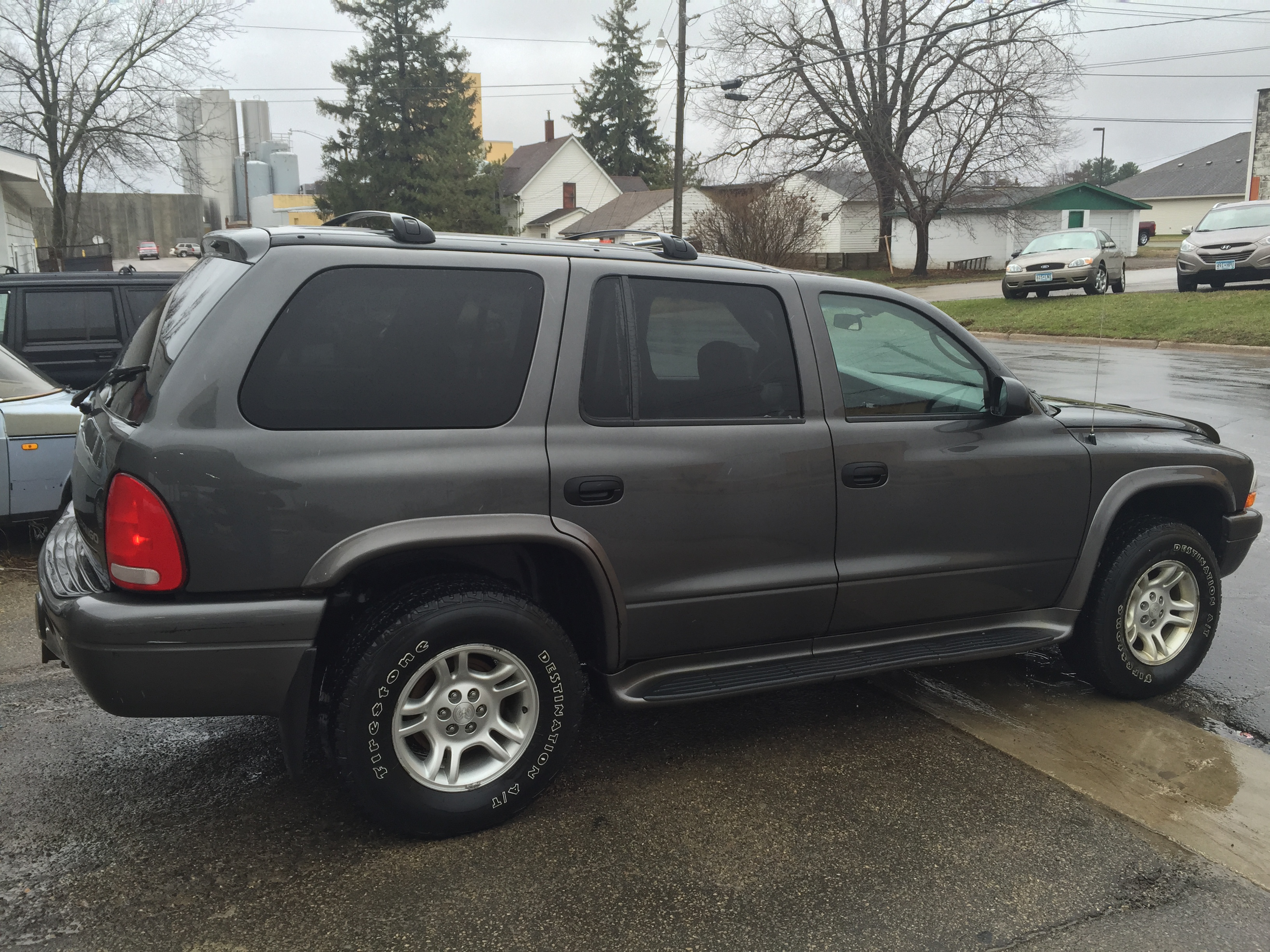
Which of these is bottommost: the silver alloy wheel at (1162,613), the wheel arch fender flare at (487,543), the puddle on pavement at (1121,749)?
the puddle on pavement at (1121,749)

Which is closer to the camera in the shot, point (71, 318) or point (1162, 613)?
point (1162, 613)

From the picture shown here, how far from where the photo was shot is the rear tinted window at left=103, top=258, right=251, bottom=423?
10.0ft

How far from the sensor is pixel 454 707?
3.21 meters

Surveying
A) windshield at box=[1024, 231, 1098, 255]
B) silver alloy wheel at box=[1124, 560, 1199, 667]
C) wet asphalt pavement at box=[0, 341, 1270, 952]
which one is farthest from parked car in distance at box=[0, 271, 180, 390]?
windshield at box=[1024, 231, 1098, 255]

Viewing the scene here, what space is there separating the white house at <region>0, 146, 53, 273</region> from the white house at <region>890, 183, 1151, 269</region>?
32.1 m

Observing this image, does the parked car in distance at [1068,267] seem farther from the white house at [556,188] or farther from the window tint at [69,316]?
the white house at [556,188]

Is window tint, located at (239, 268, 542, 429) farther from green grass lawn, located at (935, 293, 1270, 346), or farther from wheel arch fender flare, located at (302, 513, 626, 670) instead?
green grass lawn, located at (935, 293, 1270, 346)

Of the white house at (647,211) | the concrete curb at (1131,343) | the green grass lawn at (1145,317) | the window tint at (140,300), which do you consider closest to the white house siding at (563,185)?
the white house at (647,211)

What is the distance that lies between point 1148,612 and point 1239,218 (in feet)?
65.6

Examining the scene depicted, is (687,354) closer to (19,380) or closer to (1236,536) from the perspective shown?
(1236,536)

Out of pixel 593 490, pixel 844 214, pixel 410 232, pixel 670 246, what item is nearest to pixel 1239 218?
pixel 670 246

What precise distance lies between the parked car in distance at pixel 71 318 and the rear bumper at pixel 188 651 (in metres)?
7.56

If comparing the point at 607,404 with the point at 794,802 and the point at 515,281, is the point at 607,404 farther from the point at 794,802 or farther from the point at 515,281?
the point at 794,802

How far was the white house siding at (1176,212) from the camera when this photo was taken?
6750cm
